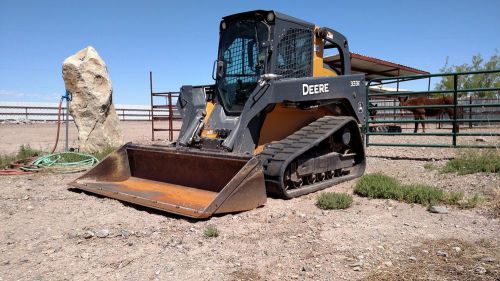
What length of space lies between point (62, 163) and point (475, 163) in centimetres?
725

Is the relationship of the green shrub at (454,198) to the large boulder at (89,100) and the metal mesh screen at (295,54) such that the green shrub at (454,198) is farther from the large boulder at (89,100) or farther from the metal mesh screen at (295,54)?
the large boulder at (89,100)

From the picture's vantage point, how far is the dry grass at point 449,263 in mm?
2965

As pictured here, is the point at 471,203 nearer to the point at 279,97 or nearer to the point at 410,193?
the point at 410,193

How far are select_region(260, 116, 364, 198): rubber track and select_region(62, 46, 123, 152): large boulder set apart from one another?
617 cm

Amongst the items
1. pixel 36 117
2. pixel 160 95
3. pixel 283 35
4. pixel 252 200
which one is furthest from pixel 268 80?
pixel 36 117

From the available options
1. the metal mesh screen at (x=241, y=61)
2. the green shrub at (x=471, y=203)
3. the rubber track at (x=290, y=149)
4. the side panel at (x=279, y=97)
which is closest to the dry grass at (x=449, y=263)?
the green shrub at (x=471, y=203)

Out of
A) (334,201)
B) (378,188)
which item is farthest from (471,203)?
(334,201)

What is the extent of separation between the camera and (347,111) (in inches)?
286

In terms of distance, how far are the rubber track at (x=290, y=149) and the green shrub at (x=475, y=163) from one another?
2032mm

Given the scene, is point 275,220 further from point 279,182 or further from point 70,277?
point 70,277

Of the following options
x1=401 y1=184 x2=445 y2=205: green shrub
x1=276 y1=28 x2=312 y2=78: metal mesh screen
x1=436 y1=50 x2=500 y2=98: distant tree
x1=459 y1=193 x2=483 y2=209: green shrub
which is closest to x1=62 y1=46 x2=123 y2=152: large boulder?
x1=276 y1=28 x2=312 y2=78: metal mesh screen

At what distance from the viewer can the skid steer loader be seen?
5301mm

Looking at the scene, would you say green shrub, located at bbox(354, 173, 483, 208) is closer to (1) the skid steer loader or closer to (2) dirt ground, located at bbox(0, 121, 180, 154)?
(1) the skid steer loader

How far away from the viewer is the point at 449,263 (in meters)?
3.19
